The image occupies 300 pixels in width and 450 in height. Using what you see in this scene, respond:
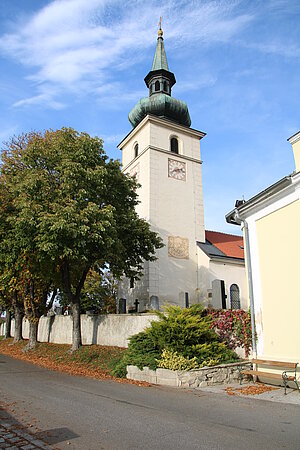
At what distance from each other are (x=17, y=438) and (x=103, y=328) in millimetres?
12390

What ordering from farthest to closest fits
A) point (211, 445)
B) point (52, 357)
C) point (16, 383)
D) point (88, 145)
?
point (52, 357), point (88, 145), point (16, 383), point (211, 445)

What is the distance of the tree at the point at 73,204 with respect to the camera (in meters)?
12.9

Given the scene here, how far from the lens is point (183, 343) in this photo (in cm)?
1021

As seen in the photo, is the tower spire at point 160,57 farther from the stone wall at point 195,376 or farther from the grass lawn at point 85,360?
the stone wall at point 195,376

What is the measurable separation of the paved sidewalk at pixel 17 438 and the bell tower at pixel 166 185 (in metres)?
17.6

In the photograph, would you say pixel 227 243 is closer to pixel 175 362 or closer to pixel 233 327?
pixel 233 327

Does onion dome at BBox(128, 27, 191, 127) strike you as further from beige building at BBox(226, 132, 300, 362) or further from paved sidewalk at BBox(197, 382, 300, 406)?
paved sidewalk at BBox(197, 382, 300, 406)

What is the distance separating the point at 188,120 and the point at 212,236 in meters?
10.2

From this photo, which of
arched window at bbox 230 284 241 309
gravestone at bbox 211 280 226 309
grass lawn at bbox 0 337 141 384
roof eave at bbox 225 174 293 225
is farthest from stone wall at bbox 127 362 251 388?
arched window at bbox 230 284 241 309

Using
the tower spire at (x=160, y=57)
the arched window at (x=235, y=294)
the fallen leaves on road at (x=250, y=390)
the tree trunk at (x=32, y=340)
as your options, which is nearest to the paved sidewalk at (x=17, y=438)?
the fallen leaves on road at (x=250, y=390)

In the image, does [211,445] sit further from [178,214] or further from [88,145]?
[178,214]

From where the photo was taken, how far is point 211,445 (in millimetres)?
4688

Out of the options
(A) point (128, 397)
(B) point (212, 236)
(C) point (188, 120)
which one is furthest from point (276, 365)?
(C) point (188, 120)

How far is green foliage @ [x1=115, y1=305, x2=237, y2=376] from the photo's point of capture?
33.3ft
